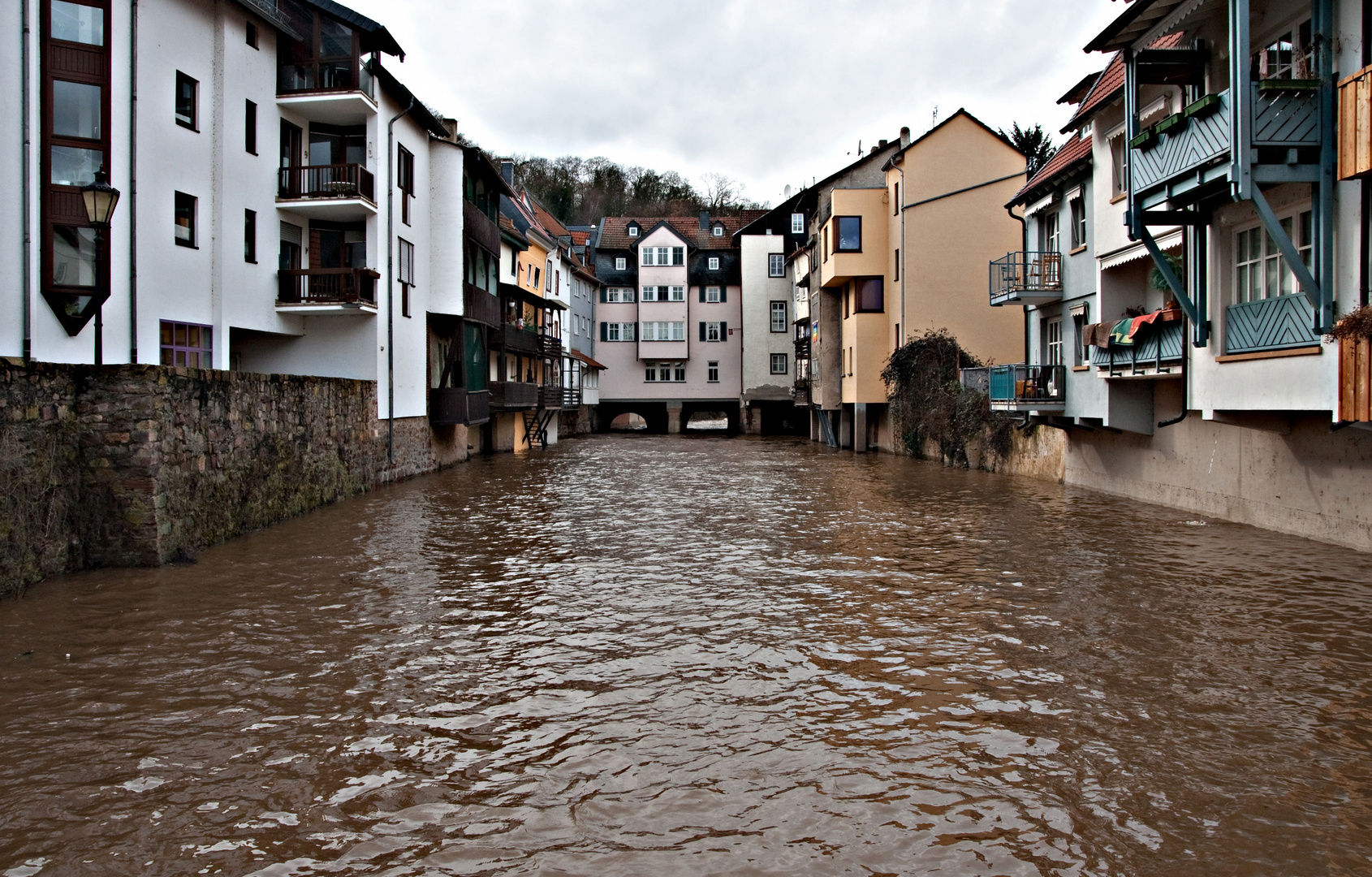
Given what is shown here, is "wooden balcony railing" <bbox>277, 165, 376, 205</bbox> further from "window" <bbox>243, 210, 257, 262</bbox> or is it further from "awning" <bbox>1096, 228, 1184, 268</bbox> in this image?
"awning" <bbox>1096, 228, 1184, 268</bbox>

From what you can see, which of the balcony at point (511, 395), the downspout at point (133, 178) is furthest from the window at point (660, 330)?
the downspout at point (133, 178)

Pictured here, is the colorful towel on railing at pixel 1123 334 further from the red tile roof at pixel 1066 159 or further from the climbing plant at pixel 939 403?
the climbing plant at pixel 939 403

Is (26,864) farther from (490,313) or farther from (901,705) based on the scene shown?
(490,313)

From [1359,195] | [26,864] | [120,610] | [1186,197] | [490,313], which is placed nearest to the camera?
[26,864]

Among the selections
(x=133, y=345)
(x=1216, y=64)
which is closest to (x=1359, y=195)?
(x=1216, y=64)

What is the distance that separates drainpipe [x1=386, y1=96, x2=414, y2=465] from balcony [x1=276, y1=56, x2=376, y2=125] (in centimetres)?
167

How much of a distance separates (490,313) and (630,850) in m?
34.0

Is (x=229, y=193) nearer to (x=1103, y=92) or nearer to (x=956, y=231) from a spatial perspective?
(x=1103, y=92)

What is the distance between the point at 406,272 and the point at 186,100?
9121 millimetres

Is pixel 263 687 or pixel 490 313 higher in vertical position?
pixel 490 313

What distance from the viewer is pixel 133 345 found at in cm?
1969

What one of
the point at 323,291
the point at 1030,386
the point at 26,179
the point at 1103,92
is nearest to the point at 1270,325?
the point at 1103,92

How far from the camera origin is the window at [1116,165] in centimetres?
2139

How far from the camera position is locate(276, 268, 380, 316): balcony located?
25.6 metres
